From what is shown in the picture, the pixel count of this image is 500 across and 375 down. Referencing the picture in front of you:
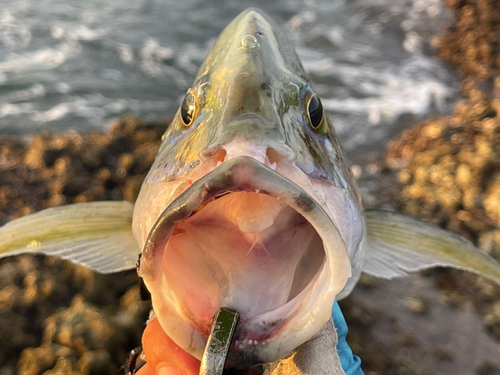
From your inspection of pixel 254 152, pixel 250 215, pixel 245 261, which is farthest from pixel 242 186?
pixel 245 261

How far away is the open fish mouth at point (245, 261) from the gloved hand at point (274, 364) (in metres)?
0.35

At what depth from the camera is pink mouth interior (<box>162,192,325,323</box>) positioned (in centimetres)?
104

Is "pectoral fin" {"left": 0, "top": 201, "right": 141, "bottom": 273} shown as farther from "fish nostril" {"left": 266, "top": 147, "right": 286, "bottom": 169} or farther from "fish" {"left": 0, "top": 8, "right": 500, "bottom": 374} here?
"fish nostril" {"left": 266, "top": 147, "right": 286, "bottom": 169}

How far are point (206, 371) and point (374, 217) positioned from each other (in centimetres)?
140

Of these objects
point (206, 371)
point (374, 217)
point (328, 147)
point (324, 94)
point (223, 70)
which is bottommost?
point (324, 94)

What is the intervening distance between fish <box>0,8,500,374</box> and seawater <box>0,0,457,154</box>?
694 centimetres

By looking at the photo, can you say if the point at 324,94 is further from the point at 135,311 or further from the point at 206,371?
the point at 206,371

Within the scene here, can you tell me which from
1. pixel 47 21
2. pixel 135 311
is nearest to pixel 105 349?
pixel 135 311

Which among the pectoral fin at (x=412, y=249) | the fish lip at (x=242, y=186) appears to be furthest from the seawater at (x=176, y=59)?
the fish lip at (x=242, y=186)

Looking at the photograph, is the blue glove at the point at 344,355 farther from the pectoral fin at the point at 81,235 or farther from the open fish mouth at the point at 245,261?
the pectoral fin at the point at 81,235

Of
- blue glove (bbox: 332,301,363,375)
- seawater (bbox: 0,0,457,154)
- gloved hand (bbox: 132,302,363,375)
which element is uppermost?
gloved hand (bbox: 132,302,363,375)

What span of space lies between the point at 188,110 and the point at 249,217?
48 centimetres

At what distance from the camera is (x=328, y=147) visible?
133 centimetres

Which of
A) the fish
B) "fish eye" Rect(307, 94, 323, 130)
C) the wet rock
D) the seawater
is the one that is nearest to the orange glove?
the fish
